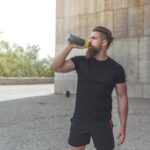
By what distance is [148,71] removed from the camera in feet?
55.0

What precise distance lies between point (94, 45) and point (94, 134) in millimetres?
780

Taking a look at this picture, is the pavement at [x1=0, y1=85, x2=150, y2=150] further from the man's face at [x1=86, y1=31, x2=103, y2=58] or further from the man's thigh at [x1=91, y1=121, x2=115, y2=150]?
the man's face at [x1=86, y1=31, x2=103, y2=58]

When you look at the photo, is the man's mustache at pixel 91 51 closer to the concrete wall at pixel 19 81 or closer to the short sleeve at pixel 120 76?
the short sleeve at pixel 120 76

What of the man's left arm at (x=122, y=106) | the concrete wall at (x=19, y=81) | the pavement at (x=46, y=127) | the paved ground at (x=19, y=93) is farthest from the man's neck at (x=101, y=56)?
the concrete wall at (x=19, y=81)

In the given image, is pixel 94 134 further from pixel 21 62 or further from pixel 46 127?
pixel 21 62

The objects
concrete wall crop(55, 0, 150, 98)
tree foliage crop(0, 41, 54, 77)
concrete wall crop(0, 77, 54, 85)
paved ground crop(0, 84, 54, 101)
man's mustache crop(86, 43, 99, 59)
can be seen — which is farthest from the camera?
tree foliage crop(0, 41, 54, 77)

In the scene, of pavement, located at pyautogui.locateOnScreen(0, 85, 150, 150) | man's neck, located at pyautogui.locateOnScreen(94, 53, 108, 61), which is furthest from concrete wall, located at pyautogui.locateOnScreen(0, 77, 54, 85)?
man's neck, located at pyautogui.locateOnScreen(94, 53, 108, 61)

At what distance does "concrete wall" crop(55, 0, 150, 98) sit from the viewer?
55.3ft

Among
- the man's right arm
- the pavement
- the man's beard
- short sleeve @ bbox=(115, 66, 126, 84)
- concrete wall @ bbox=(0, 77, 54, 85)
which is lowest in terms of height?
the pavement

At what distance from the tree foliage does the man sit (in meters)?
45.4

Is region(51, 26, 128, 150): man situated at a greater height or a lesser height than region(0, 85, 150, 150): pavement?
greater

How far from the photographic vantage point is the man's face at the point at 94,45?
3.95 m

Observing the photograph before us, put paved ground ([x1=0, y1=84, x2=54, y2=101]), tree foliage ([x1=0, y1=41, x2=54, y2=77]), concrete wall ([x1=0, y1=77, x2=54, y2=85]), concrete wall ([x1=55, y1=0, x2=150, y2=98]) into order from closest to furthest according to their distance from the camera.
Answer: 1. concrete wall ([x1=55, y1=0, x2=150, y2=98])
2. paved ground ([x1=0, y1=84, x2=54, y2=101])
3. concrete wall ([x1=0, y1=77, x2=54, y2=85])
4. tree foliage ([x1=0, y1=41, x2=54, y2=77])

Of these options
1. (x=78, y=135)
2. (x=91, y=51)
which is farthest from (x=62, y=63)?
(x=78, y=135)
